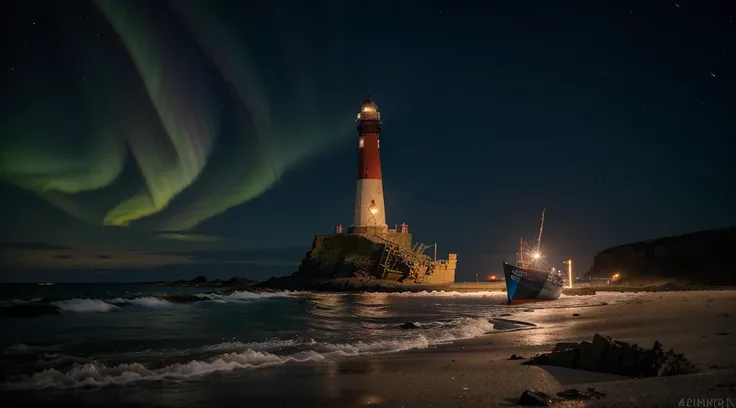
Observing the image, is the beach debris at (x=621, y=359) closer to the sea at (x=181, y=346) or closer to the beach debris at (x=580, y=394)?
the beach debris at (x=580, y=394)

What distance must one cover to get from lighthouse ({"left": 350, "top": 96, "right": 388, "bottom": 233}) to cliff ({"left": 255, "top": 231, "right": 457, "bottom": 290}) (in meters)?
1.90

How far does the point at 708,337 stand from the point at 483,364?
5446mm

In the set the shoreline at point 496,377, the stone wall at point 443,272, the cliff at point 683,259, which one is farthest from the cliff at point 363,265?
the shoreline at point 496,377

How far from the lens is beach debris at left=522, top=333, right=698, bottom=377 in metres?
8.50

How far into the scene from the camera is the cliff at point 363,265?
6606cm

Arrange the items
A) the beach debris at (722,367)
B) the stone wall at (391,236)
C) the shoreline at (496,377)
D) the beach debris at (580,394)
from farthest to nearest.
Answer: the stone wall at (391,236)
the beach debris at (722,367)
the shoreline at (496,377)
the beach debris at (580,394)

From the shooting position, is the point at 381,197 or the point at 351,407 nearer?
the point at 351,407

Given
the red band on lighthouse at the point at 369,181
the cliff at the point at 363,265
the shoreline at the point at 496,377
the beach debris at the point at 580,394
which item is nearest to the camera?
the beach debris at the point at 580,394

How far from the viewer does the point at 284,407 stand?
804 centimetres

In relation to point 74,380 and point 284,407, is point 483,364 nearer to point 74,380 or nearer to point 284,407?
point 284,407

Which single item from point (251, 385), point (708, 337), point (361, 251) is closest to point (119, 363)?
point (251, 385)

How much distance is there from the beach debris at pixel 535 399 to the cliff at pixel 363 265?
55.2 m

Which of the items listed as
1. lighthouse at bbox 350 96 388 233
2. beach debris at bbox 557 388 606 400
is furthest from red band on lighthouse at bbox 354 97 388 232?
beach debris at bbox 557 388 606 400

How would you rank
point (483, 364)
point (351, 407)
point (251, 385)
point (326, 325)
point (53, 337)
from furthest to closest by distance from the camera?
point (326, 325), point (53, 337), point (483, 364), point (251, 385), point (351, 407)
